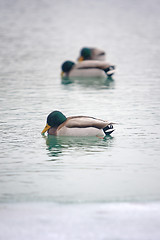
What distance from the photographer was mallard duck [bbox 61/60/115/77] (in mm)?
19625

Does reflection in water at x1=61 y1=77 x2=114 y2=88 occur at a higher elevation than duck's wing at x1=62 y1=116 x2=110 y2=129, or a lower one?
higher

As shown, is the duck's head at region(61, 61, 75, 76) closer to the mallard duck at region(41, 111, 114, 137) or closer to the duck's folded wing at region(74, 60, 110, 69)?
the duck's folded wing at region(74, 60, 110, 69)

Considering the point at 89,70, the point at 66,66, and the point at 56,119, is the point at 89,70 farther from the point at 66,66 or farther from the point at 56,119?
the point at 56,119

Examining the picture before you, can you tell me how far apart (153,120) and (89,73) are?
773 cm

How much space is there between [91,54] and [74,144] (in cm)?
1243

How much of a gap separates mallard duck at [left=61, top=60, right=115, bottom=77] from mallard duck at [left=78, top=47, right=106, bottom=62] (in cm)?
230

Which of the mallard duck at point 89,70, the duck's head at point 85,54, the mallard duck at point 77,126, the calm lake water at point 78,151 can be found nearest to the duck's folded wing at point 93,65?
the mallard duck at point 89,70

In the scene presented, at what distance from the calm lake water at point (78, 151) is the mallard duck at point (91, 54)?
51 cm

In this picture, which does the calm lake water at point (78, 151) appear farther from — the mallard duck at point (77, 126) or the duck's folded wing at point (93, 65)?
the duck's folded wing at point (93, 65)

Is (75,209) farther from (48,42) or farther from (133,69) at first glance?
(48,42)

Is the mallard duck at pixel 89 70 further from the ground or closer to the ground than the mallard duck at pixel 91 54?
closer to the ground

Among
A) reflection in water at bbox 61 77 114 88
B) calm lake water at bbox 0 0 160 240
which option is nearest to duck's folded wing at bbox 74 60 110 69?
reflection in water at bbox 61 77 114 88

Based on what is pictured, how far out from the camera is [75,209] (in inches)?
280

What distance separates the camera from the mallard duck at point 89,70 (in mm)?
19625
